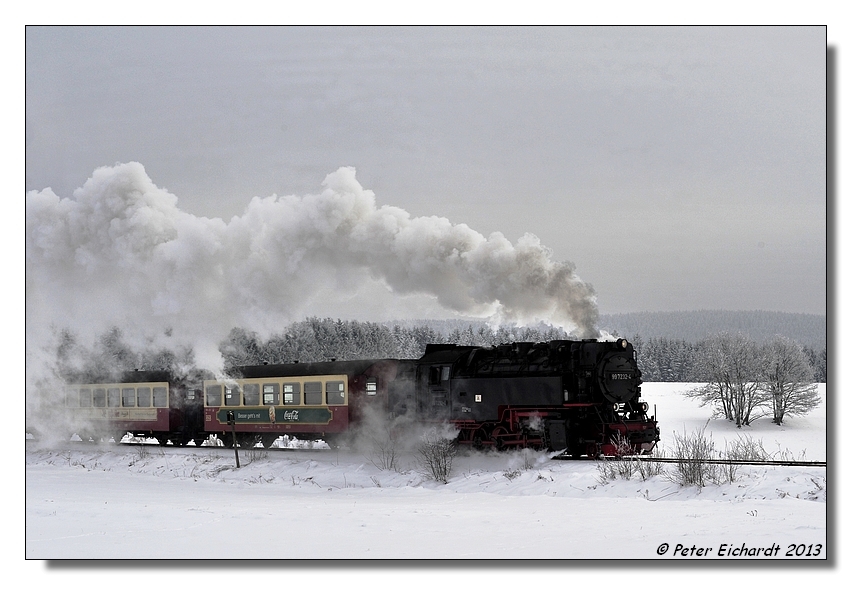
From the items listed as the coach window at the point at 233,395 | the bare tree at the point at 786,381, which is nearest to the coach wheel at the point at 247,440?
the coach window at the point at 233,395

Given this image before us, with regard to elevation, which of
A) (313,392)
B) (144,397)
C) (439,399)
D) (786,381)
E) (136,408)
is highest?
(439,399)

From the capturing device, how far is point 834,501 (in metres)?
11.5

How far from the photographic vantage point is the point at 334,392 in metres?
22.6

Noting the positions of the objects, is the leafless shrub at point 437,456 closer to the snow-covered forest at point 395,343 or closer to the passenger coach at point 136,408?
the passenger coach at point 136,408

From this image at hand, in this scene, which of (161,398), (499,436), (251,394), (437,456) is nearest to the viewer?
(437,456)

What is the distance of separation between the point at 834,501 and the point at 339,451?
13.0m

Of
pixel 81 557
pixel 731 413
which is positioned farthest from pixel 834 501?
pixel 731 413

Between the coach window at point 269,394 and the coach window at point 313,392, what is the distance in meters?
1.29

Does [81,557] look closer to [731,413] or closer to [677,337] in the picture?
[731,413]

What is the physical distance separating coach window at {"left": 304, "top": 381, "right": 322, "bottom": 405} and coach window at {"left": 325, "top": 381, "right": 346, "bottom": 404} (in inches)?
12.2

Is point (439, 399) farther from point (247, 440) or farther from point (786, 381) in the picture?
point (786, 381)

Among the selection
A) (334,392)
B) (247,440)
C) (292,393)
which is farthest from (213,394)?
(334,392)

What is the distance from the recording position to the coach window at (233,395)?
1005 inches

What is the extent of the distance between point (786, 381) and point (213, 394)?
26336mm
